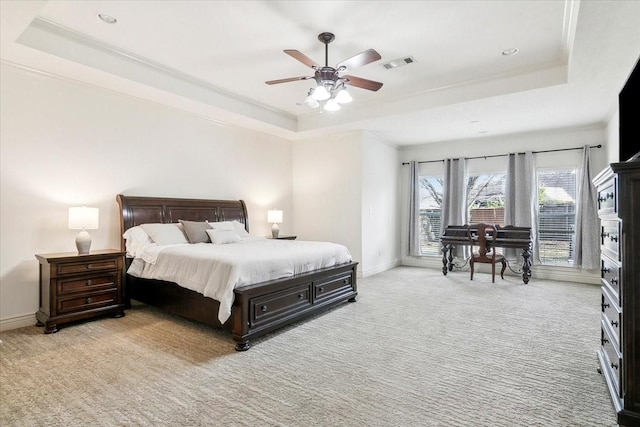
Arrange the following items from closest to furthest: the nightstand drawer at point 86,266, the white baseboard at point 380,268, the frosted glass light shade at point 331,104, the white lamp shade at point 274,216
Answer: the nightstand drawer at point 86,266, the frosted glass light shade at point 331,104, the white lamp shade at point 274,216, the white baseboard at point 380,268

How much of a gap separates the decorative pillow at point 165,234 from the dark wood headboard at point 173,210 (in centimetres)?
23

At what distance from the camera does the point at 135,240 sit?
399 cm

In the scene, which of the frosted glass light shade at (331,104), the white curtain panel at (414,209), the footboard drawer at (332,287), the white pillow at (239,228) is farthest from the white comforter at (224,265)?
the white curtain panel at (414,209)

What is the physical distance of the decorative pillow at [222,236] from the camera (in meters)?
4.41

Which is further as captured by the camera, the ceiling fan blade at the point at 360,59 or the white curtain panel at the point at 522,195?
the white curtain panel at the point at 522,195

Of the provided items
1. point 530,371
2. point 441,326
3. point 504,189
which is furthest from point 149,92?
point 504,189

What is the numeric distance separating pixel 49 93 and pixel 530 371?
5277mm

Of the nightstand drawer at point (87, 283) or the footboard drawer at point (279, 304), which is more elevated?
the nightstand drawer at point (87, 283)

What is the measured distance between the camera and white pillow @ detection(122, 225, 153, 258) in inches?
155

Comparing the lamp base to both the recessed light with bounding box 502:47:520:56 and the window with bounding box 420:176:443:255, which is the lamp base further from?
the window with bounding box 420:176:443:255

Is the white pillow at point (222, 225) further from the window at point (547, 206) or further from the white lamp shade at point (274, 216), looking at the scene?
the window at point (547, 206)

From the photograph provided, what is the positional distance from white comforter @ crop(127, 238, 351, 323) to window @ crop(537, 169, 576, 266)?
14.1 feet

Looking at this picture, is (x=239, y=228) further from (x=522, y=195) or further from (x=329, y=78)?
(x=522, y=195)

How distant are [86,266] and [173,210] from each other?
141cm
